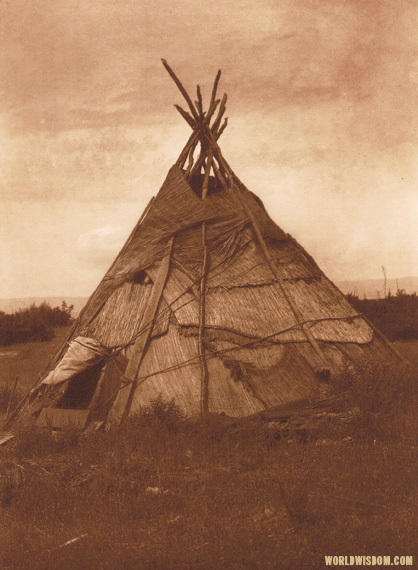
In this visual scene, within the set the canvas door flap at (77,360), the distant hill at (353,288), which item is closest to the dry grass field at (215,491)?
the canvas door flap at (77,360)

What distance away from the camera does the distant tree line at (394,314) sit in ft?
48.1

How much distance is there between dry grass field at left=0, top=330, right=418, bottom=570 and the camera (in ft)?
14.8

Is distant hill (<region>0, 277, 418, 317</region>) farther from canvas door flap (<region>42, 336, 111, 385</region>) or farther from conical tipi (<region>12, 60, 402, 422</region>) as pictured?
canvas door flap (<region>42, 336, 111, 385</region>)

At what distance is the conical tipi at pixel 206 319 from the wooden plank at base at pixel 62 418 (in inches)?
2.1

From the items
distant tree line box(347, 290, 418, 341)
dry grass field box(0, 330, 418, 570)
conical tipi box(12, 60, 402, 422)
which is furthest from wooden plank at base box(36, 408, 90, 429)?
distant tree line box(347, 290, 418, 341)

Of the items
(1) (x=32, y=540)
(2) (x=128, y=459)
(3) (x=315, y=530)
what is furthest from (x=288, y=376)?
(1) (x=32, y=540)

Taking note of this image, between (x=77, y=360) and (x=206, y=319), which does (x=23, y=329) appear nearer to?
(x=77, y=360)

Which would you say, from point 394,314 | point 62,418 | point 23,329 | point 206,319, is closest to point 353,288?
point 394,314

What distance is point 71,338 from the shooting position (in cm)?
882

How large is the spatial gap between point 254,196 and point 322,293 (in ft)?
6.27

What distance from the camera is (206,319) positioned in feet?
26.0

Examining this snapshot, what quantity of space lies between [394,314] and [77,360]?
1112cm

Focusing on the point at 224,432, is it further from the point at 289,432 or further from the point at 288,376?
the point at 288,376

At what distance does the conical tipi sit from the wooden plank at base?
2.1 inches
